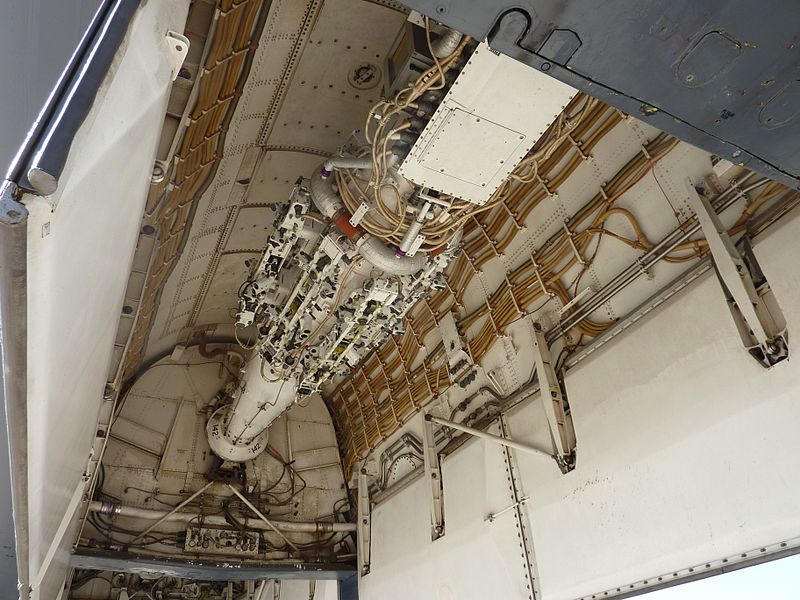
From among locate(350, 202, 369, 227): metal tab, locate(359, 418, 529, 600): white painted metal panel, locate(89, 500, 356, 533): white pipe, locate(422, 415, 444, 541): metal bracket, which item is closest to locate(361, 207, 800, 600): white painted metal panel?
locate(359, 418, 529, 600): white painted metal panel

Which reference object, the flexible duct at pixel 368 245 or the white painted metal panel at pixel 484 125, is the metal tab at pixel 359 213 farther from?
the white painted metal panel at pixel 484 125

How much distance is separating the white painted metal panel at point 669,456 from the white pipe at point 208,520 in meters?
2.58

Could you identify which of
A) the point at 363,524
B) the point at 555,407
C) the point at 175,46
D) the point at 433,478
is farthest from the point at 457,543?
the point at 175,46

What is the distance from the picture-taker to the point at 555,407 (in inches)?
155

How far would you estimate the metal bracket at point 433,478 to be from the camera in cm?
501

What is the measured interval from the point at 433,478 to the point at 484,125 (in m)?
3.44

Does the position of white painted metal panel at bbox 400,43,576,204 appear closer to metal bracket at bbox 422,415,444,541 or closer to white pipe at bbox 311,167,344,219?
white pipe at bbox 311,167,344,219

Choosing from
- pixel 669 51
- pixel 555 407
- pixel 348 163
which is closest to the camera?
pixel 669 51

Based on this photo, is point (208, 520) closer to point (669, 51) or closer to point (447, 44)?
point (447, 44)

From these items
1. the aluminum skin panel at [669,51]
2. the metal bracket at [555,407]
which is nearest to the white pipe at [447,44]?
the aluminum skin panel at [669,51]

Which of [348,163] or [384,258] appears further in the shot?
[384,258]

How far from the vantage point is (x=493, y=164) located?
119 inches

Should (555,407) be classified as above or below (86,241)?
above

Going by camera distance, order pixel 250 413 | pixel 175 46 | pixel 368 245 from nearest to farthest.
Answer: pixel 175 46
pixel 368 245
pixel 250 413
